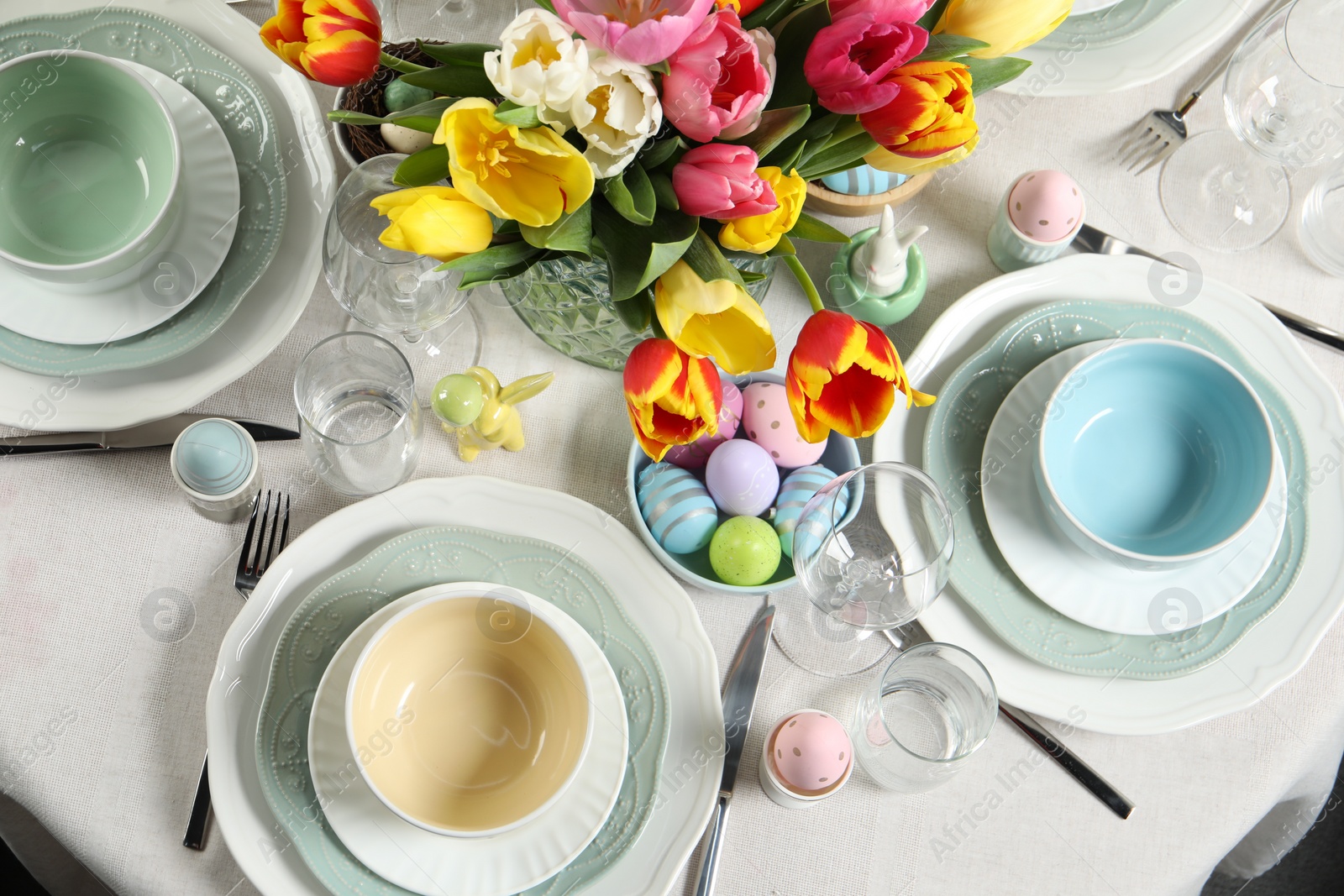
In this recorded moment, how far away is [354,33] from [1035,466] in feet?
1.91

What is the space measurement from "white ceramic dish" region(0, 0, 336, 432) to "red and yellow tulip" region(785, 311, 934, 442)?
0.47 metres

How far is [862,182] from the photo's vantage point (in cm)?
84

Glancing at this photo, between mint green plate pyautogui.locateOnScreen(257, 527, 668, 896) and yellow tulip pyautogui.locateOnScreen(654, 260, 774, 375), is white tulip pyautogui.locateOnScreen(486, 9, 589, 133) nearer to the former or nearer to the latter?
yellow tulip pyautogui.locateOnScreen(654, 260, 774, 375)

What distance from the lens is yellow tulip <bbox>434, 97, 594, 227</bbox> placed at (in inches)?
16.9

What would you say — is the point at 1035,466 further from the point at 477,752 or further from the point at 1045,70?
the point at 477,752

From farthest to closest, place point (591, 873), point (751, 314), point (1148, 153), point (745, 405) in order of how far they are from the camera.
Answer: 1. point (1148, 153)
2. point (745, 405)
3. point (591, 873)
4. point (751, 314)

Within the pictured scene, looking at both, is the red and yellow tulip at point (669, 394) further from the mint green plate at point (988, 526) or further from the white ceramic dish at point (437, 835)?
the mint green plate at point (988, 526)

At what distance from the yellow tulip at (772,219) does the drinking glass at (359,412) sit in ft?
1.20

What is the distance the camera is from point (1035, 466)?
75 cm

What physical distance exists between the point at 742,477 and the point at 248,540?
0.42 meters

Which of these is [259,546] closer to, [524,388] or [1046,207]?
[524,388]

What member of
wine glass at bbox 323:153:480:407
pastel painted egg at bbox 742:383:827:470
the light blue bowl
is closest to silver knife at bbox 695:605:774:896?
pastel painted egg at bbox 742:383:827:470

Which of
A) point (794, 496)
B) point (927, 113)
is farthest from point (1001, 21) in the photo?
point (794, 496)

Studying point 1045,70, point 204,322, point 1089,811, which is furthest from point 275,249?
point 1089,811
